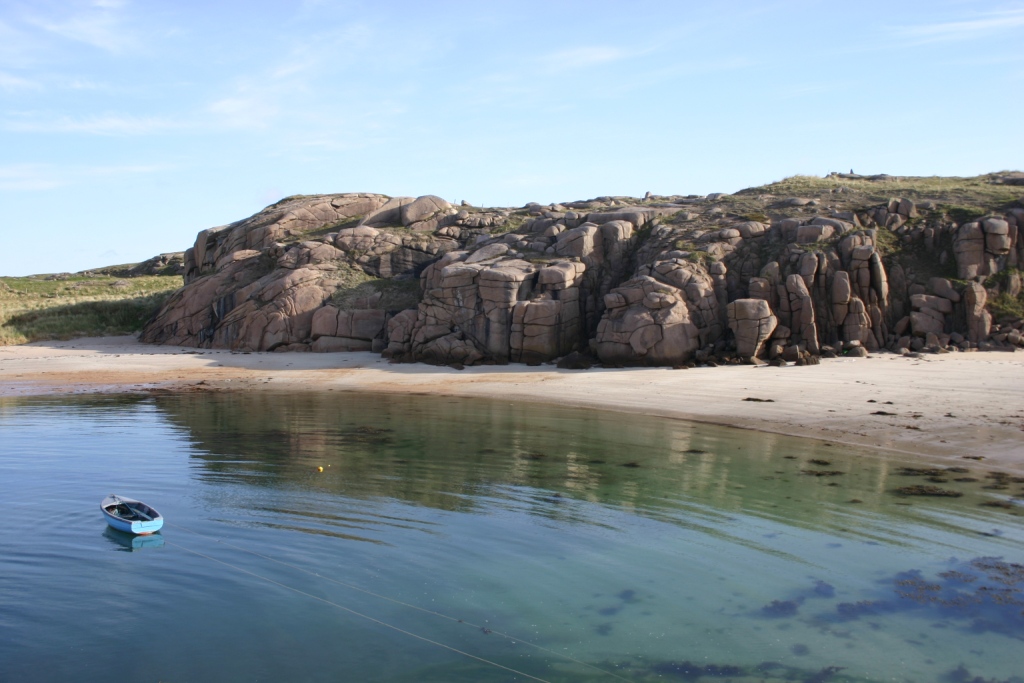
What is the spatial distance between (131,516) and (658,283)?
A: 16.8 meters

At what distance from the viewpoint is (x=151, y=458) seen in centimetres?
1468

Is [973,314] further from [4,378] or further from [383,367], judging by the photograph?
[4,378]

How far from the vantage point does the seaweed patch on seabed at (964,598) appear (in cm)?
748

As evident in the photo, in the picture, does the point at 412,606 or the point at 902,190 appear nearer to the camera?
the point at 412,606

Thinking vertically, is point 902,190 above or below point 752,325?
above

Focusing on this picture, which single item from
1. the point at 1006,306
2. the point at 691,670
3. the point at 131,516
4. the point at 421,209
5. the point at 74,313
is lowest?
the point at 691,670

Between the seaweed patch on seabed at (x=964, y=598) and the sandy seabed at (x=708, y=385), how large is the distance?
491 centimetres

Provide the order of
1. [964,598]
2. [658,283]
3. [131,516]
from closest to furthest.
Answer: [964,598] → [131,516] → [658,283]

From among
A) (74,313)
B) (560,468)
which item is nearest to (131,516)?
(560,468)

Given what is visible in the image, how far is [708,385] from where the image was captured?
20.4 m

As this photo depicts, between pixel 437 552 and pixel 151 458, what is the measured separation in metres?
7.67

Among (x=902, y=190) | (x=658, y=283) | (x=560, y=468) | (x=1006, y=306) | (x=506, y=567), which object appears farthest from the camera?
(x=902, y=190)

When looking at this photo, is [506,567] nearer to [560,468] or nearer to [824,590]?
[824,590]

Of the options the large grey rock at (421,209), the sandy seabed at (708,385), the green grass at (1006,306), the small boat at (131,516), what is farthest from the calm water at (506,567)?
the large grey rock at (421,209)
